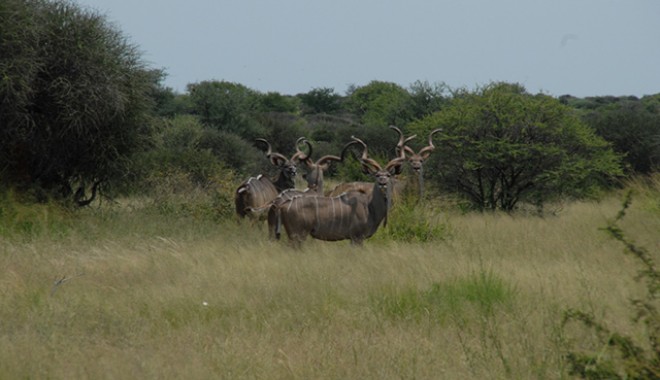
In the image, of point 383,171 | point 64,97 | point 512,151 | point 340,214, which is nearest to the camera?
point 340,214

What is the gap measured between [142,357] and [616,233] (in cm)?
289

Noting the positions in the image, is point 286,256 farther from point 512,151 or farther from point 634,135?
point 634,135

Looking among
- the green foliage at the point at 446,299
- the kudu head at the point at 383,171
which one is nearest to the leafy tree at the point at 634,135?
the kudu head at the point at 383,171

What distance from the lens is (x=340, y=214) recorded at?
10391mm

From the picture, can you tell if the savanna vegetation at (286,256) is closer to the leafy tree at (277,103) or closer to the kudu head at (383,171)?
the kudu head at (383,171)

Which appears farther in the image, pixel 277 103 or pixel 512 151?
pixel 277 103

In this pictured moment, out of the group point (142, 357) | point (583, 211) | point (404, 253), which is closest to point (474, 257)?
point (404, 253)

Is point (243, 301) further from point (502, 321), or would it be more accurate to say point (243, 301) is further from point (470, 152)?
point (470, 152)

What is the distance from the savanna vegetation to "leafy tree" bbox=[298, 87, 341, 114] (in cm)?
4045

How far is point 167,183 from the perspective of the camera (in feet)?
55.2

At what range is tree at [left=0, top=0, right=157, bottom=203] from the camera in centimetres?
1233

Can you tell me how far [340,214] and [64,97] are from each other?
4796 mm

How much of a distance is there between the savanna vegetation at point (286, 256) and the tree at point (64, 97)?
0.11 feet

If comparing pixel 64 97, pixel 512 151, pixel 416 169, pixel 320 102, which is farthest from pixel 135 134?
pixel 320 102
